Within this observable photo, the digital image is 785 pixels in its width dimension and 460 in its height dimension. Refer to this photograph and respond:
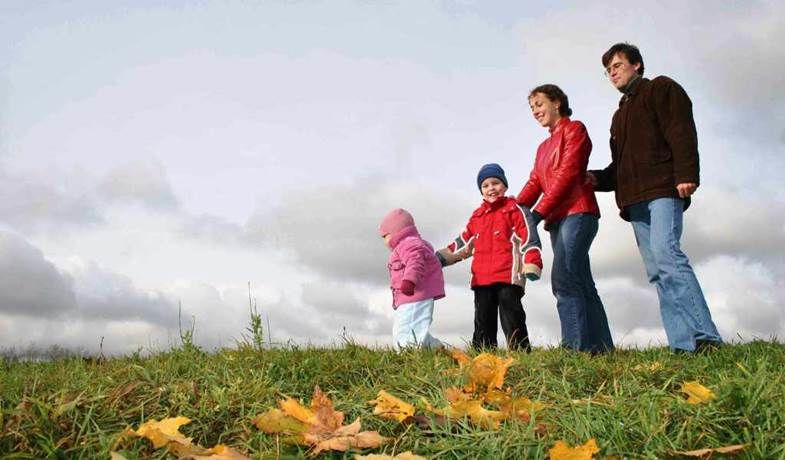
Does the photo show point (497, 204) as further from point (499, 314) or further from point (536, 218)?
point (499, 314)

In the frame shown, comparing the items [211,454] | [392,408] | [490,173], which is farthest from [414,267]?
[211,454]

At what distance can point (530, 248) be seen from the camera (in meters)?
6.11

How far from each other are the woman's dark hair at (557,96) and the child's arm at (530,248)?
34.4 inches

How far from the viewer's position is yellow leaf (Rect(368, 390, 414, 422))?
2.96 m

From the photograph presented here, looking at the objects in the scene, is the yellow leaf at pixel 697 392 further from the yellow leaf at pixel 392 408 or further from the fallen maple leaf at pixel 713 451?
the yellow leaf at pixel 392 408

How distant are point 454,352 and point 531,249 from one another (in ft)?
6.51

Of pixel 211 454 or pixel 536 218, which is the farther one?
pixel 536 218

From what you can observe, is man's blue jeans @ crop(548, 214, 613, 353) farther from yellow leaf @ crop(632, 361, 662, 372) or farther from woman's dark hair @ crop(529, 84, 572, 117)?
yellow leaf @ crop(632, 361, 662, 372)

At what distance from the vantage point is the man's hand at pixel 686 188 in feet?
17.2

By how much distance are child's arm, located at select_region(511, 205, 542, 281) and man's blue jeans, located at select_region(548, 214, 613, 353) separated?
0.59 ft

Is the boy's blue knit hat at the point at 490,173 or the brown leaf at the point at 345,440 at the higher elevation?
the boy's blue knit hat at the point at 490,173

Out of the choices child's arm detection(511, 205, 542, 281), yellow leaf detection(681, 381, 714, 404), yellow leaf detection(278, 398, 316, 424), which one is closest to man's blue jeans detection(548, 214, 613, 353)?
child's arm detection(511, 205, 542, 281)

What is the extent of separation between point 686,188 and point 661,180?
0.75ft

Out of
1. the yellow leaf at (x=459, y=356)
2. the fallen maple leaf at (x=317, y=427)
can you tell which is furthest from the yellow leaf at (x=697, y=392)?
the fallen maple leaf at (x=317, y=427)
